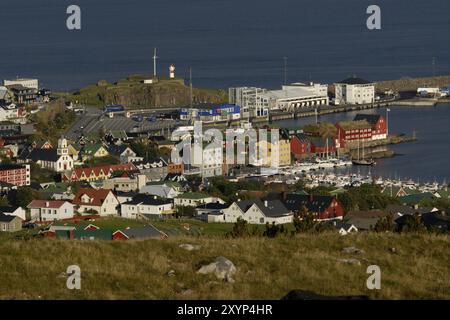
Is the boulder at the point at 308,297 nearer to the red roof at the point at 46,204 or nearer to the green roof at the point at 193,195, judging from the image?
the red roof at the point at 46,204

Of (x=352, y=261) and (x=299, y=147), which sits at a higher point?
(x=352, y=261)

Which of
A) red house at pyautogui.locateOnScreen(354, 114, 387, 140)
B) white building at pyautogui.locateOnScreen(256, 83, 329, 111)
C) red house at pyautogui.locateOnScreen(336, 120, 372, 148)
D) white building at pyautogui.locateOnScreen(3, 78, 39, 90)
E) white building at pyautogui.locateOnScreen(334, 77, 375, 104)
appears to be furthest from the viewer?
white building at pyautogui.locateOnScreen(334, 77, 375, 104)

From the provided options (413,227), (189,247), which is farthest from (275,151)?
(189,247)

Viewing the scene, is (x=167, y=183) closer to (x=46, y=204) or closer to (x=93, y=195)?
(x=93, y=195)

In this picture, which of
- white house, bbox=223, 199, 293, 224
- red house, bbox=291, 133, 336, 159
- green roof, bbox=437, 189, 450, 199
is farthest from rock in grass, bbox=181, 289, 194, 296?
red house, bbox=291, 133, 336, 159

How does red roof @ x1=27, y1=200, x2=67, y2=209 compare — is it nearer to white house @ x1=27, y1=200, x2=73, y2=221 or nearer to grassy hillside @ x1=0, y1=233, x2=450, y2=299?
white house @ x1=27, y1=200, x2=73, y2=221

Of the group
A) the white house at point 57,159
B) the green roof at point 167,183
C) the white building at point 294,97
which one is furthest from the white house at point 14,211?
the white building at point 294,97
